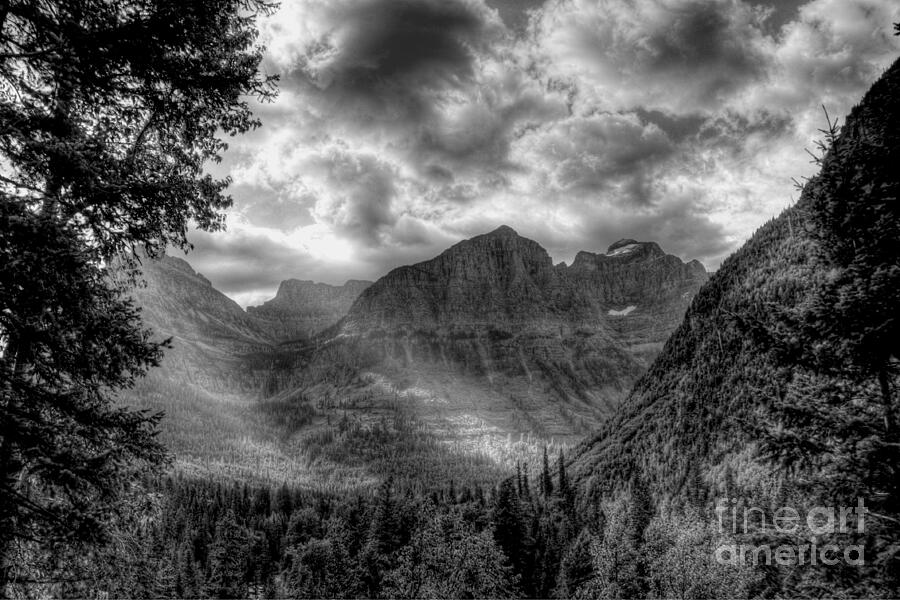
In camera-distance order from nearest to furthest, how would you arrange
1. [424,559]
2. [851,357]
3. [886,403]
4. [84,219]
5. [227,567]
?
[84,219], [886,403], [851,357], [424,559], [227,567]

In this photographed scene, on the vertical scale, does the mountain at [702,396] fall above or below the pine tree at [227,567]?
above

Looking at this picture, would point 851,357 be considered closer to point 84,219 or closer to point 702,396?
point 84,219

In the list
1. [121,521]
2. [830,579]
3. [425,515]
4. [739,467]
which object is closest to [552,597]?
[425,515]

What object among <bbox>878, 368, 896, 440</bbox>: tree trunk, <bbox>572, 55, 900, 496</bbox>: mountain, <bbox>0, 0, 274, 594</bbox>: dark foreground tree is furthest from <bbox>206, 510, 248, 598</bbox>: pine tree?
<bbox>878, 368, 896, 440</bbox>: tree trunk

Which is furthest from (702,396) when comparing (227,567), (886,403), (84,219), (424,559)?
(84,219)

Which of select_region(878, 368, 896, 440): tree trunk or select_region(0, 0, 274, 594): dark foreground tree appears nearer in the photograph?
select_region(0, 0, 274, 594): dark foreground tree

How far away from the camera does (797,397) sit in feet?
31.7

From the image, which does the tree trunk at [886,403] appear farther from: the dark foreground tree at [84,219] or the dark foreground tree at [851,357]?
the dark foreground tree at [84,219]

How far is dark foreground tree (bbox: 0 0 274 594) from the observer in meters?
6.36

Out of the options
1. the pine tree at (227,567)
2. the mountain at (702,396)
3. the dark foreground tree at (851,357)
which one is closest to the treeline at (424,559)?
the pine tree at (227,567)

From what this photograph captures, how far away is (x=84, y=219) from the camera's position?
757cm

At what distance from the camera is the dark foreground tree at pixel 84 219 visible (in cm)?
636

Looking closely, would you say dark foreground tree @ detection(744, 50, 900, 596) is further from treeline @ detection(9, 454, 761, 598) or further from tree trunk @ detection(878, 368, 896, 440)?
treeline @ detection(9, 454, 761, 598)

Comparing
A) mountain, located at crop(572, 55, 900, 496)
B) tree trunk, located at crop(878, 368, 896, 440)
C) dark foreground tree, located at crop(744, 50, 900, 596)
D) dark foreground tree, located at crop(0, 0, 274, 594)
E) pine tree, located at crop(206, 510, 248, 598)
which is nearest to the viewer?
dark foreground tree, located at crop(0, 0, 274, 594)
